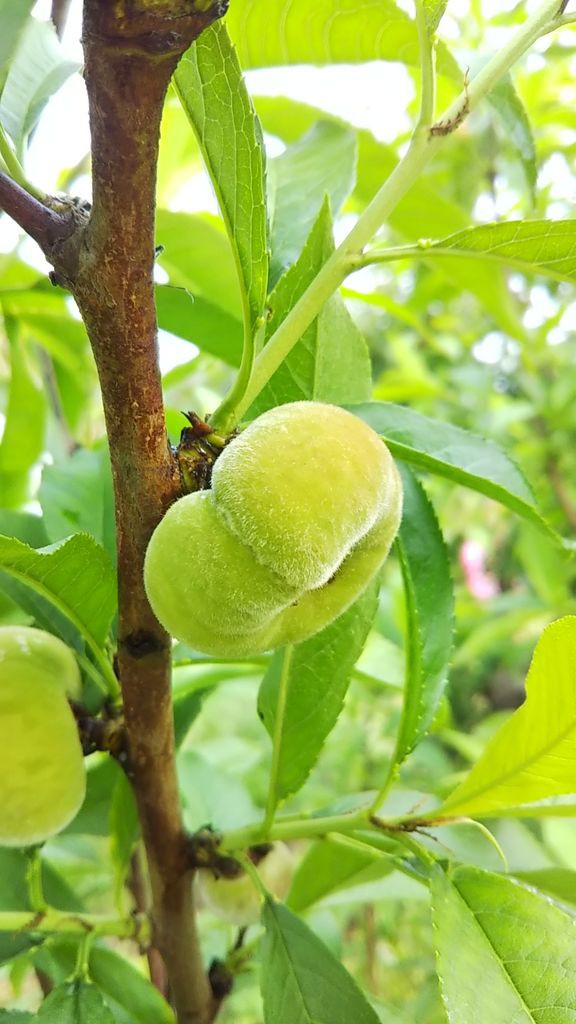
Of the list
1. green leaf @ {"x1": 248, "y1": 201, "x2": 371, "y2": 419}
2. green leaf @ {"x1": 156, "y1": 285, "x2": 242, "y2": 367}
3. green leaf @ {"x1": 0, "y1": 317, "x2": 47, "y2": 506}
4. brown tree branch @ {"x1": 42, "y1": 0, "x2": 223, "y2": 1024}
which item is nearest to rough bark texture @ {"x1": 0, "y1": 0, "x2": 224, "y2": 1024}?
brown tree branch @ {"x1": 42, "y1": 0, "x2": 223, "y2": 1024}

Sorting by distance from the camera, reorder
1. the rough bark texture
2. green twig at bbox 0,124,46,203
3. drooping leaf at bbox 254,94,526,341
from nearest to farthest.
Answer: the rough bark texture → green twig at bbox 0,124,46,203 → drooping leaf at bbox 254,94,526,341

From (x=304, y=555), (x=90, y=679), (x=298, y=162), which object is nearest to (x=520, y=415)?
(x=298, y=162)

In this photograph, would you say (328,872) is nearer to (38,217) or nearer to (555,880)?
(555,880)

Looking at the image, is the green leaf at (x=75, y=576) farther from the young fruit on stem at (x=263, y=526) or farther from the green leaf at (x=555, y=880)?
the green leaf at (x=555, y=880)

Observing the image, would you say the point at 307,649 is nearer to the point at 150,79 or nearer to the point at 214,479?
the point at 214,479

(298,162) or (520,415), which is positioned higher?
(298,162)

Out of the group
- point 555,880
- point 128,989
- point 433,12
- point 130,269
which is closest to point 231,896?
point 128,989

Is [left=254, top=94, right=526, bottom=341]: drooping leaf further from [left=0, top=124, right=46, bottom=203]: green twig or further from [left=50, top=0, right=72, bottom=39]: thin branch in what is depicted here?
[left=0, top=124, right=46, bottom=203]: green twig
